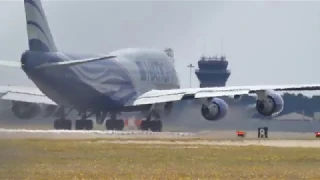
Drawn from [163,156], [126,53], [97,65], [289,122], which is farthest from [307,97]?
[163,156]

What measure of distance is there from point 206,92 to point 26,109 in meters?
14.7

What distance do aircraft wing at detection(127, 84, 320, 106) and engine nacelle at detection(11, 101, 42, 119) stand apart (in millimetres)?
8449

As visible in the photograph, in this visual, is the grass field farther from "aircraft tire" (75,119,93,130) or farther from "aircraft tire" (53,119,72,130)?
"aircraft tire" (75,119,93,130)

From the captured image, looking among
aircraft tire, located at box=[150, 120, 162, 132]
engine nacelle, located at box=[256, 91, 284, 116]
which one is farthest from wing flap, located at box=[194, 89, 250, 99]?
aircraft tire, located at box=[150, 120, 162, 132]

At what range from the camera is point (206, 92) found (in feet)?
255


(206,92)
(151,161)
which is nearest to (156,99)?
(206,92)

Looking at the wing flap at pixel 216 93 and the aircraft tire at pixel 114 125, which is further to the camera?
the aircraft tire at pixel 114 125

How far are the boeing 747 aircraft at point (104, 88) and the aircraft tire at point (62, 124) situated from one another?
8 cm

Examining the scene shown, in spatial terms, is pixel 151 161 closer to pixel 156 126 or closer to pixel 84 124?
pixel 84 124

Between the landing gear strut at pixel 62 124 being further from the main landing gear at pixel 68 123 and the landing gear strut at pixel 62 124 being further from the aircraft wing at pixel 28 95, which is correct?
the aircraft wing at pixel 28 95

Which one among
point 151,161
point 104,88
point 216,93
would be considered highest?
point 104,88

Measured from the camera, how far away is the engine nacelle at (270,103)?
2881 inches

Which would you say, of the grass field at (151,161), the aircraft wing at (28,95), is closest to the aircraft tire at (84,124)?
the aircraft wing at (28,95)

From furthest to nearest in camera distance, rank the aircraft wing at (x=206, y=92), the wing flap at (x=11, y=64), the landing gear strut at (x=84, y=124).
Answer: the landing gear strut at (x=84, y=124), the aircraft wing at (x=206, y=92), the wing flap at (x=11, y=64)
